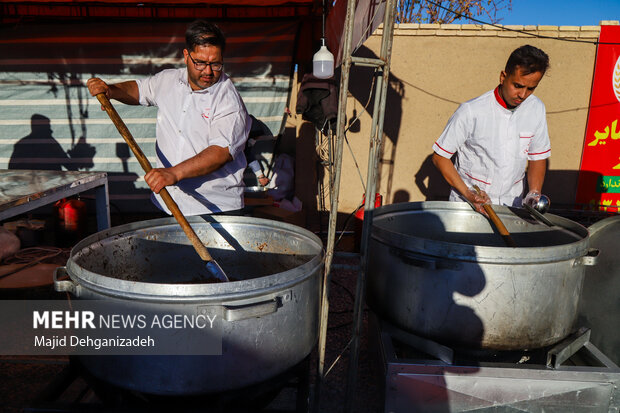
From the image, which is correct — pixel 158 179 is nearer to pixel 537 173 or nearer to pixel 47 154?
pixel 537 173

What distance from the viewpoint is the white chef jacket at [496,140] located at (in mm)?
2805

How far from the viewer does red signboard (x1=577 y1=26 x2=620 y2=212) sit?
5574mm

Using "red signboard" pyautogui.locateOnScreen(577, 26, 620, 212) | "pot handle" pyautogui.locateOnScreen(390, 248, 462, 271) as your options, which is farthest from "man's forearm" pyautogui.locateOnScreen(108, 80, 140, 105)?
"red signboard" pyautogui.locateOnScreen(577, 26, 620, 212)

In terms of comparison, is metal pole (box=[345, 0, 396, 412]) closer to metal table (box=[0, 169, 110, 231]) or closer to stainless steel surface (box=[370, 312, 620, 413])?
stainless steel surface (box=[370, 312, 620, 413])

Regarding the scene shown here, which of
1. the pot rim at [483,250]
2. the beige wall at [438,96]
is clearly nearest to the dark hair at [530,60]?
the pot rim at [483,250]

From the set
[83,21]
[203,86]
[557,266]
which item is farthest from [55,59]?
[557,266]

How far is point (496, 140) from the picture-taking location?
283 centimetres

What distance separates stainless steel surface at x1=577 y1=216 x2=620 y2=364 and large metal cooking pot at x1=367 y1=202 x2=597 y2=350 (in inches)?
10.5

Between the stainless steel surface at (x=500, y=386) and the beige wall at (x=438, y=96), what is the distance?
14.4ft

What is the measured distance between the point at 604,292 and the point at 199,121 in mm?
2356

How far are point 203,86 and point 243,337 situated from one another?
5.31 feet

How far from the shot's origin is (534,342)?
1715 millimetres

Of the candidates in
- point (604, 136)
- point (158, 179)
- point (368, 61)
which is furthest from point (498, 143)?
point (604, 136)

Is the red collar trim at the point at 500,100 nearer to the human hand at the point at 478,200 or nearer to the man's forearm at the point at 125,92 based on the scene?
the human hand at the point at 478,200
